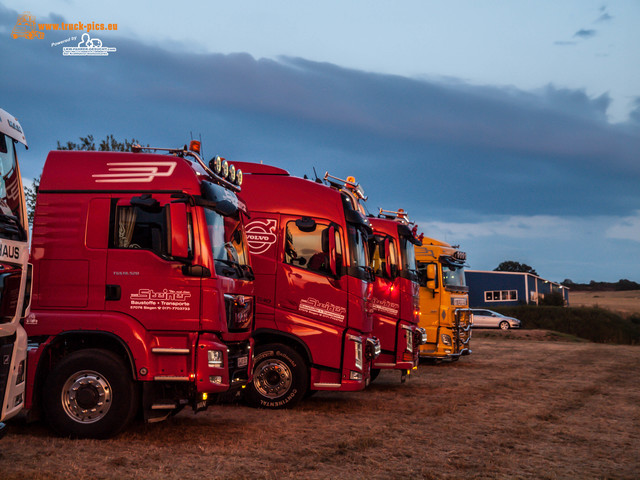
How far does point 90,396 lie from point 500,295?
209 feet

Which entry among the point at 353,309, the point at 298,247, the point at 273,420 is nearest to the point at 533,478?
the point at 273,420

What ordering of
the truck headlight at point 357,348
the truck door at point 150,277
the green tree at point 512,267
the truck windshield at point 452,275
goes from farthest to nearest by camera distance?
the green tree at point 512,267
the truck windshield at point 452,275
the truck headlight at point 357,348
the truck door at point 150,277

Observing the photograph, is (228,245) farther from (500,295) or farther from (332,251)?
(500,295)

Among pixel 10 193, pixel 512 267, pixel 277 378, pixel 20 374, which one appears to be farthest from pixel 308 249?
pixel 512 267

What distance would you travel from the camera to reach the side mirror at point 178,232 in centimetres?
791

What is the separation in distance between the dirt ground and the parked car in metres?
31.6

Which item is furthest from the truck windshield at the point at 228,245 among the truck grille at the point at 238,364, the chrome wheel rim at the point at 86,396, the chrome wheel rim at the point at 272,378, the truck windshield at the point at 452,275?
the truck windshield at the point at 452,275

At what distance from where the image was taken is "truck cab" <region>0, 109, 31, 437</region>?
5.58m

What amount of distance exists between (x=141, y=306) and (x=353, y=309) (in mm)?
3907

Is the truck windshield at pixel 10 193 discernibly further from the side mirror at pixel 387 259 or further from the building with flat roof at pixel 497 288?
the building with flat roof at pixel 497 288

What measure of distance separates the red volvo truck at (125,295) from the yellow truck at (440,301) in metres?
10.8

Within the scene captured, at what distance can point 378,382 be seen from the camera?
1571cm

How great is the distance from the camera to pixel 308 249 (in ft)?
36.0

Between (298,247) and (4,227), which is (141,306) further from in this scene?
(298,247)
